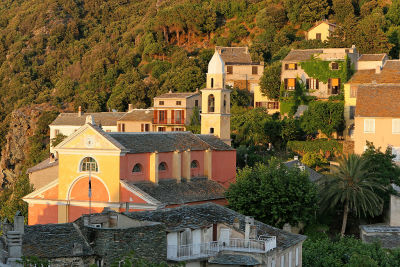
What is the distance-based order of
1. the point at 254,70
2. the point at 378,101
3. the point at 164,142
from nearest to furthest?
the point at 164,142 → the point at 378,101 → the point at 254,70

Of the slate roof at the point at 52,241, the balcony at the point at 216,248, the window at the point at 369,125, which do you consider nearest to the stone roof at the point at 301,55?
the window at the point at 369,125

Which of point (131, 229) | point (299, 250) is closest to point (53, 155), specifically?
point (299, 250)

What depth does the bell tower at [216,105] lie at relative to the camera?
6656 centimetres

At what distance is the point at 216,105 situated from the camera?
219ft

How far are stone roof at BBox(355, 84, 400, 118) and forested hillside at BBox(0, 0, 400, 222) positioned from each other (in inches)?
915

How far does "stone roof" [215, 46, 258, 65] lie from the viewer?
99200mm

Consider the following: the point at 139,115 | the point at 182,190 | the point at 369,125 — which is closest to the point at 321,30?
the point at 139,115

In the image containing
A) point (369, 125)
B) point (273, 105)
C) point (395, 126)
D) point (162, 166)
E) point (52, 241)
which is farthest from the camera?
point (273, 105)

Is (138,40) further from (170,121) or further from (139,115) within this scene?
(170,121)

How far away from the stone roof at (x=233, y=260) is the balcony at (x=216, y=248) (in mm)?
305

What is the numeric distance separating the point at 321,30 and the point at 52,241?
7280 cm

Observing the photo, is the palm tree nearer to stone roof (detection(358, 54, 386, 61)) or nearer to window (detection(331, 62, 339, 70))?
window (detection(331, 62, 339, 70))

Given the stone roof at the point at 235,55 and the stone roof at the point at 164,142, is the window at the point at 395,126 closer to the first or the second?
the stone roof at the point at 164,142

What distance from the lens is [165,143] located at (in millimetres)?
59594
